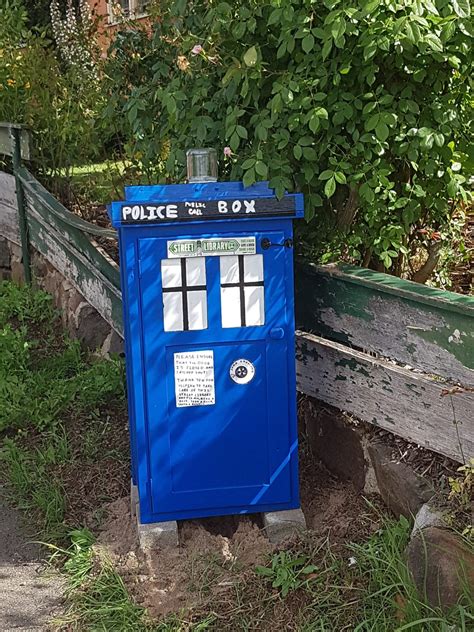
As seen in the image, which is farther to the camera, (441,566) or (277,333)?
(277,333)

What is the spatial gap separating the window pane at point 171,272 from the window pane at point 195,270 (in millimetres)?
34

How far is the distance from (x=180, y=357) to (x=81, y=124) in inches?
144

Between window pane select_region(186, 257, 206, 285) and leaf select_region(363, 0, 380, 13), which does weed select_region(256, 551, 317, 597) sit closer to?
window pane select_region(186, 257, 206, 285)

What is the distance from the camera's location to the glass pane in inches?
131

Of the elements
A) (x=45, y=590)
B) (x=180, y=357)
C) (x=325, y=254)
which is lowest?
(x=45, y=590)

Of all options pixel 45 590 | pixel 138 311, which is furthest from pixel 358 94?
pixel 45 590

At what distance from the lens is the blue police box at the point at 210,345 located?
323cm

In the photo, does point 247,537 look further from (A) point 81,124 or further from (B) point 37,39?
(B) point 37,39

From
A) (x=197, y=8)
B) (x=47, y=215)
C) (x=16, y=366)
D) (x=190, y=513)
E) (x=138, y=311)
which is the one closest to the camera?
(x=138, y=311)

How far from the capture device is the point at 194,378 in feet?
11.0

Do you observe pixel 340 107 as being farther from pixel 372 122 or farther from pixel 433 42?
pixel 433 42

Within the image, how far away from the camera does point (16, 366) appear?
18.2 ft

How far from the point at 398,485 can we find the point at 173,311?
1.07 metres

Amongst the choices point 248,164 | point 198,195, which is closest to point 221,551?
point 198,195
